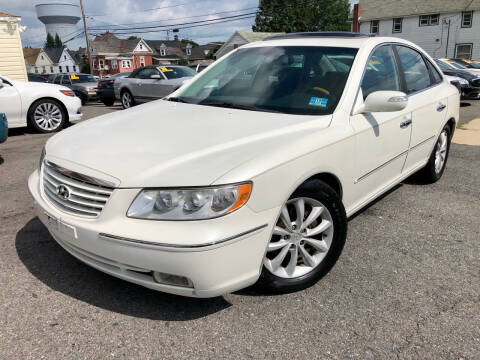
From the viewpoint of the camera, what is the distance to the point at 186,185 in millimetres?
2180

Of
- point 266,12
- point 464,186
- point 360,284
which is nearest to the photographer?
point 360,284

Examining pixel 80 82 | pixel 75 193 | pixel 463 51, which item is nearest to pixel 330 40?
pixel 75 193

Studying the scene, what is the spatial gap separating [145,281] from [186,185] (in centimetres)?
59

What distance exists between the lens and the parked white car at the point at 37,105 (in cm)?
845

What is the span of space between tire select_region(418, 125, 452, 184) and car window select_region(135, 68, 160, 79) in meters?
9.81

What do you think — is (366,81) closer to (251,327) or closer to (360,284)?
(360,284)

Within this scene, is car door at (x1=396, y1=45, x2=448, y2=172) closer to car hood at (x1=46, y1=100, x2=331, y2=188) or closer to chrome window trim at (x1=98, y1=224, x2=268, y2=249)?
car hood at (x1=46, y1=100, x2=331, y2=188)

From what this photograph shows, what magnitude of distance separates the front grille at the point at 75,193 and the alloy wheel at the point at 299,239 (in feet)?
3.30

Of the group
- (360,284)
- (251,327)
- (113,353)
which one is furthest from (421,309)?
(113,353)

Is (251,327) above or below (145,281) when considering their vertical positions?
below

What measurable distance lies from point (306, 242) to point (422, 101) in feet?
7.16

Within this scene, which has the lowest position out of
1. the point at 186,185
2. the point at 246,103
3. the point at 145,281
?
the point at 145,281

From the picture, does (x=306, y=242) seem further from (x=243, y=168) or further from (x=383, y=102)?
(x=383, y=102)

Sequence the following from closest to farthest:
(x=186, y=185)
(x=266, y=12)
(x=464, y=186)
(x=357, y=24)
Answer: (x=186, y=185) → (x=464, y=186) → (x=357, y=24) → (x=266, y=12)
